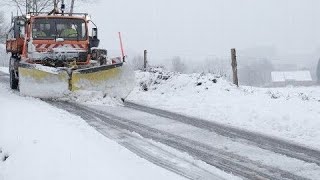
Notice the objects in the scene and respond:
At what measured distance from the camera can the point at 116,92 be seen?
443 inches

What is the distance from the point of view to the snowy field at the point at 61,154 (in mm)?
4781

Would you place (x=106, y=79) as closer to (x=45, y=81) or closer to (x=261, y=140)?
(x=45, y=81)

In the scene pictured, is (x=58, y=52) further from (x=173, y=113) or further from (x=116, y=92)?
(x=173, y=113)

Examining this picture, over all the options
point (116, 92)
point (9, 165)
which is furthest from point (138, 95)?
point (9, 165)

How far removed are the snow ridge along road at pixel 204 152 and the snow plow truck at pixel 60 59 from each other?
2204 millimetres

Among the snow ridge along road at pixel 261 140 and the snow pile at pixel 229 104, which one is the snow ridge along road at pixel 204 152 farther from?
the snow pile at pixel 229 104

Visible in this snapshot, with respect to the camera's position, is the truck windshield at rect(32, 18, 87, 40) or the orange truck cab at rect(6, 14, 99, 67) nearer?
the orange truck cab at rect(6, 14, 99, 67)

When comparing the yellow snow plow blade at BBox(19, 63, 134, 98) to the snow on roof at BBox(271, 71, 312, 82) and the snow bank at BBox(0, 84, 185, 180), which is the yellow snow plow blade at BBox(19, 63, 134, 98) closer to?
the snow bank at BBox(0, 84, 185, 180)

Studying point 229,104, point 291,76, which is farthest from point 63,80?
point 291,76

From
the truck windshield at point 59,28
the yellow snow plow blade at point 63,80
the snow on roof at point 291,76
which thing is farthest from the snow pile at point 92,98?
the snow on roof at point 291,76

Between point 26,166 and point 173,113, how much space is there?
447 cm

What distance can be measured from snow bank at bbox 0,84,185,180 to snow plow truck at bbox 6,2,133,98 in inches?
124

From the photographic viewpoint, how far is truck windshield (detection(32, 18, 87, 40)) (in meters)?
12.3

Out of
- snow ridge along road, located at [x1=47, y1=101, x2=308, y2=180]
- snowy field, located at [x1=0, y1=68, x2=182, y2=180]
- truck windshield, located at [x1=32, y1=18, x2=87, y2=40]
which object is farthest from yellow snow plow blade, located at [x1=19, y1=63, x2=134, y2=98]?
snowy field, located at [x1=0, y1=68, x2=182, y2=180]
